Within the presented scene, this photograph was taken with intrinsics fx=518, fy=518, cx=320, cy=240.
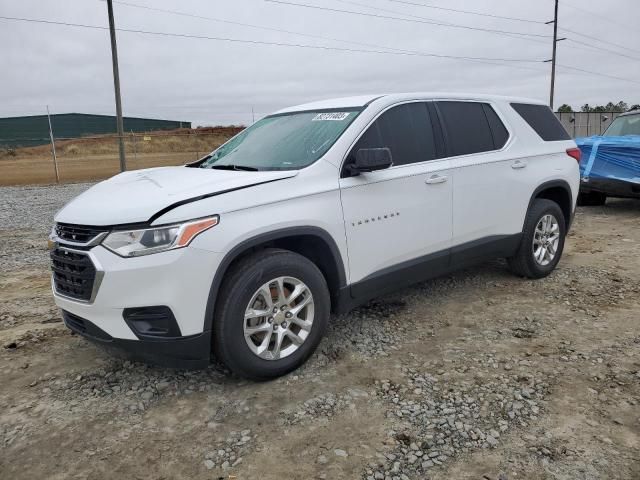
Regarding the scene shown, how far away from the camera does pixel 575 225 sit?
8289mm

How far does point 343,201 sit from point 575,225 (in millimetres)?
6180

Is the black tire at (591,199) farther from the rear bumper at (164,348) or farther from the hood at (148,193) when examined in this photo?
the rear bumper at (164,348)

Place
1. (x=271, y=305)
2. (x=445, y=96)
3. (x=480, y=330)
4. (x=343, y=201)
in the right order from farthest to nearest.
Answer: (x=445, y=96)
(x=480, y=330)
(x=343, y=201)
(x=271, y=305)

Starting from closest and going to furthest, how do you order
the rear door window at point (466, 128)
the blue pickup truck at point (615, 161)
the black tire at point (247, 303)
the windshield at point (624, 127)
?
1. the black tire at point (247, 303)
2. the rear door window at point (466, 128)
3. the blue pickup truck at point (615, 161)
4. the windshield at point (624, 127)

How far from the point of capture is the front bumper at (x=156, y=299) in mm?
2828

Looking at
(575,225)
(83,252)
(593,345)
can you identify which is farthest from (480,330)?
(575,225)

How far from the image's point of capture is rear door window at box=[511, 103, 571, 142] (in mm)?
5133

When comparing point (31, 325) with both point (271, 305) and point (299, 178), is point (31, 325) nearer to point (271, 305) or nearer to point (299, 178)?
point (271, 305)

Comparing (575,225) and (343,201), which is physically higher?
(343,201)

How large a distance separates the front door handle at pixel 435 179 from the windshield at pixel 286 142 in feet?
2.52

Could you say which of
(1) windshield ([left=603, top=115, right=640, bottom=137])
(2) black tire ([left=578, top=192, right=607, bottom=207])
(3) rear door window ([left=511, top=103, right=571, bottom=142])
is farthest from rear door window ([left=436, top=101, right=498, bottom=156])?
(2) black tire ([left=578, top=192, right=607, bottom=207])

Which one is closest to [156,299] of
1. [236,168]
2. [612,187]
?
[236,168]

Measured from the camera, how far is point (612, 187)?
28.3 ft

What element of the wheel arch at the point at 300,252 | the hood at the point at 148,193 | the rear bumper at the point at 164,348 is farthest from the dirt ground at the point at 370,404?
the hood at the point at 148,193
